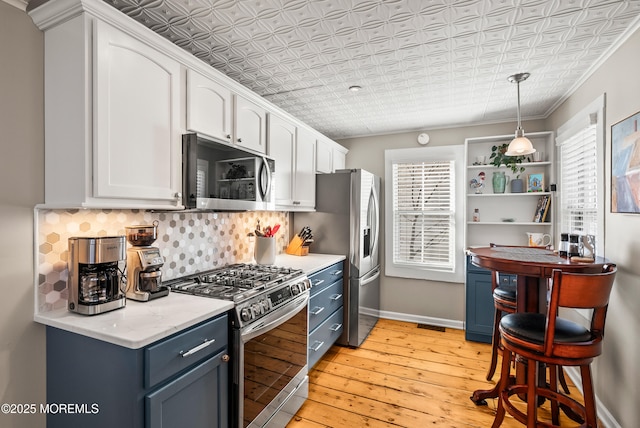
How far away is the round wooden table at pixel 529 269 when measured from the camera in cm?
170

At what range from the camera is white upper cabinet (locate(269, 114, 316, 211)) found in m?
2.73

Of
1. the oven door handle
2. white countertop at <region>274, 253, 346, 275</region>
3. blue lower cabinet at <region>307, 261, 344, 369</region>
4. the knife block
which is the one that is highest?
the knife block

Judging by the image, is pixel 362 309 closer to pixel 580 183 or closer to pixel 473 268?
pixel 473 268

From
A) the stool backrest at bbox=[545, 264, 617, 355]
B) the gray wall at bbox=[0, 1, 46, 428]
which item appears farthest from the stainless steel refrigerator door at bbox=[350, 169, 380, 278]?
the gray wall at bbox=[0, 1, 46, 428]

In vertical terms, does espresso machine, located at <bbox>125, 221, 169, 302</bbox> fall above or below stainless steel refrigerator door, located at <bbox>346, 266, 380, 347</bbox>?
above

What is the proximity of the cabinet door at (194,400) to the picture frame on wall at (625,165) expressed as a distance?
8.04 ft

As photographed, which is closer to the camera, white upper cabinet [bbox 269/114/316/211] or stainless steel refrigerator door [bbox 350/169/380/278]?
white upper cabinet [bbox 269/114/316/211]

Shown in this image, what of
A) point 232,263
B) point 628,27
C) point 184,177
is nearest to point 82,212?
point 184,177

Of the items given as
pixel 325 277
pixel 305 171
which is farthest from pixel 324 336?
pixel 305 171

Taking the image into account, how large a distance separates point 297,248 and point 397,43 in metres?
2.08

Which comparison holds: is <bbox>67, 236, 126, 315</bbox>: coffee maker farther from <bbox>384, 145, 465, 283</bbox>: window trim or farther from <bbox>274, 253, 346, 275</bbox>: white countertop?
<bbox>384, 145, 465, 283</bbox>: window trim

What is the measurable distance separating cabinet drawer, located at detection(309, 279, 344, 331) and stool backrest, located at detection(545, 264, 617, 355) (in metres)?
1.57

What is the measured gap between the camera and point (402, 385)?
2.54 meters

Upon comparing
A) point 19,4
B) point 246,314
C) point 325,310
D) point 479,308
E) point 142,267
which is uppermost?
point 19,4
